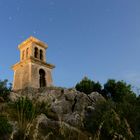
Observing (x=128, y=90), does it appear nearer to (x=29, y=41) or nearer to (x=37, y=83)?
(x=37, y=83)

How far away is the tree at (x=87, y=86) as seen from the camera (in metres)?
32.2

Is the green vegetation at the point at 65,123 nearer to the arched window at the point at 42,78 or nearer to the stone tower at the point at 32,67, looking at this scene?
the stone tower at the point at 32,67

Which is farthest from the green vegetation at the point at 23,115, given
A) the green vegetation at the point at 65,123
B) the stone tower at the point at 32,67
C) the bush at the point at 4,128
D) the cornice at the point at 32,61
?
the cornice at the point at 32,61

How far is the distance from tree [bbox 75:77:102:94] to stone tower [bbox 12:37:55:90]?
4.30 m

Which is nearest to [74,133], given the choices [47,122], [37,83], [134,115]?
[47,122]

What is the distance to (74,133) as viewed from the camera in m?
12.2

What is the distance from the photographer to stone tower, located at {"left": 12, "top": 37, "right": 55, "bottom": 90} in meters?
27.7

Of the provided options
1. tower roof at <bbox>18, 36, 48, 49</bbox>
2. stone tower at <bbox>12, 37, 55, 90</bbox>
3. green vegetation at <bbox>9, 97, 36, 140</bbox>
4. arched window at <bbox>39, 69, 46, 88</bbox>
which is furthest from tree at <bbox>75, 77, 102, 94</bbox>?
green vegetation at <bbox>9, 97, 36, 140</bbox>

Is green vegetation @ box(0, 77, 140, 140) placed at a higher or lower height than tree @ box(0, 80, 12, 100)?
lower

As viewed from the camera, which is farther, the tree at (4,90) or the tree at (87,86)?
the tree at (87,86)

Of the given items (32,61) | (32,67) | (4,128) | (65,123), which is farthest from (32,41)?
(4,128)

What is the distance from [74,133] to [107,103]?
246 inches

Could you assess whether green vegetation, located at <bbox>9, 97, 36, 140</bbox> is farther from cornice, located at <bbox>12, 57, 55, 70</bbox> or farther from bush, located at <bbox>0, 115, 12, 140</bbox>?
cornice, located at <bbox>12, 57, 55, 70</bbox>

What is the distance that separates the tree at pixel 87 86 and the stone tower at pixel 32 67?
169 inches
